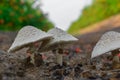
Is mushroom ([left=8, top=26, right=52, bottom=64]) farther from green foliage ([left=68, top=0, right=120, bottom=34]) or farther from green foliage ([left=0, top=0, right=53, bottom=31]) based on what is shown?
green foliage ([left=68, top=0, right=120, bottom=34])

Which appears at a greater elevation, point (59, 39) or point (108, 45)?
point (59, 39)

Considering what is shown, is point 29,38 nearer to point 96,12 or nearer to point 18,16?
point 18,16

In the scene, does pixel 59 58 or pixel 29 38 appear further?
pixel 59 58

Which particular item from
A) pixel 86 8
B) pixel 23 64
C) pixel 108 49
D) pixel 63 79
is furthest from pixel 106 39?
pixel 86 8

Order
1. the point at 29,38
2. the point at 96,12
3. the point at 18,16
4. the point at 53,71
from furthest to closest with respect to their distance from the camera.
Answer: the point at 96,12 → the point at 18,16 → the point at 53,71 → the point at 29,38

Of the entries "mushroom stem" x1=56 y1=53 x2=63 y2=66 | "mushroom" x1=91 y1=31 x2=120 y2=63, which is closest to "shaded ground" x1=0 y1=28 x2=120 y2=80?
"mushroom stem" x1=56 y1=53 x2=63 y2=66

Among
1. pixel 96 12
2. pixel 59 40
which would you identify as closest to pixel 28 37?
pixel 59 40

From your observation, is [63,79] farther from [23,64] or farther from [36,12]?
[36,12]

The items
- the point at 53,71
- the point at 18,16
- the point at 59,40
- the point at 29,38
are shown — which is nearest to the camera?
the point at 29,38
